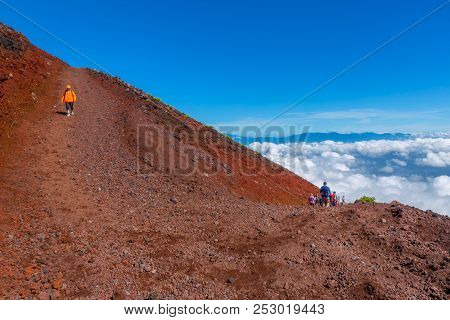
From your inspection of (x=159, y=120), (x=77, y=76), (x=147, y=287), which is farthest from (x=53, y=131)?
(x=77, y=76)

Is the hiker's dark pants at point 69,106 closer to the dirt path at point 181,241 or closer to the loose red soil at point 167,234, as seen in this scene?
the loose red soil at point 167,234

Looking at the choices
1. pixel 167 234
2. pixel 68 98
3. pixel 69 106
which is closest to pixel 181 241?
pixel 167 234

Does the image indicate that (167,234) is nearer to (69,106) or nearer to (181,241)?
(181,241)

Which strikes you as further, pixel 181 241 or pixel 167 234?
pixel 167 234

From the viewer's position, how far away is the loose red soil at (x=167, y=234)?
7781mm

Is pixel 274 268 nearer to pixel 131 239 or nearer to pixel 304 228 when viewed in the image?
pixel 304 228

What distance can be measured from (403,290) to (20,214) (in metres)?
10.7

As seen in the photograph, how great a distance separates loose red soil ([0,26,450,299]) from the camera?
306 inches

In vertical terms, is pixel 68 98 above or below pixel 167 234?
above

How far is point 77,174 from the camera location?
1445cm

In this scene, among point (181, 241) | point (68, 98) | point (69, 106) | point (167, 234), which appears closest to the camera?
point (181, 241)

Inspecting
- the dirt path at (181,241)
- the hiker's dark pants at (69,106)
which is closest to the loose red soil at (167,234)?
the dirt path at (181,241)

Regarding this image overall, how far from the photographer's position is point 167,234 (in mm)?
10672

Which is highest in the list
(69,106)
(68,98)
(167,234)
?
(68,98)
